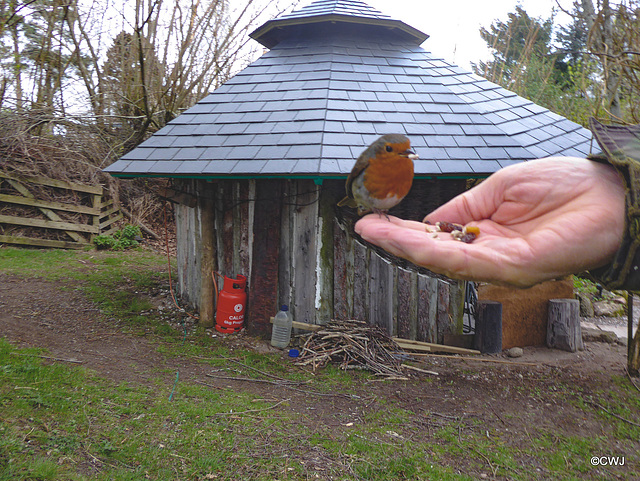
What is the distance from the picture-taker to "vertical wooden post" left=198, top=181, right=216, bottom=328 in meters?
6.14

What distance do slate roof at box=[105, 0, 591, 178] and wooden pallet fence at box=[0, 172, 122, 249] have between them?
5261 mm

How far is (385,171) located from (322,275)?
3370 millimetres

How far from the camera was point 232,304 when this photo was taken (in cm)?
593

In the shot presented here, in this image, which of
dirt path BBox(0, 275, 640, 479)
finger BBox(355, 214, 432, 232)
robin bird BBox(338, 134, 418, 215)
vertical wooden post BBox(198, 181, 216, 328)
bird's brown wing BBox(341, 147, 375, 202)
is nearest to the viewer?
finger BBox(355, 214, 432, 232)

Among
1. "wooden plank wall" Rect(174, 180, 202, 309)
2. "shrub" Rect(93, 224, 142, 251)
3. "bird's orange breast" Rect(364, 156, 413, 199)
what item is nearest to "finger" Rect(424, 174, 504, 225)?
"bird's orange breast" Rect(364, 156, 413, 199)

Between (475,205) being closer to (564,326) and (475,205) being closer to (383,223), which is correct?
(383,223)

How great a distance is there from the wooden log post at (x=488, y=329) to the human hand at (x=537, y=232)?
3.78 meters

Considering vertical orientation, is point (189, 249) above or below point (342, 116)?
below

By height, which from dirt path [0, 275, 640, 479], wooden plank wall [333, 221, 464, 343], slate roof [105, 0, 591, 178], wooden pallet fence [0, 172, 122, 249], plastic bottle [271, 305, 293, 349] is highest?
slate roof [105, 0, 591, 178]

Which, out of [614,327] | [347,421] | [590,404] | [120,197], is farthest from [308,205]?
[120,197]

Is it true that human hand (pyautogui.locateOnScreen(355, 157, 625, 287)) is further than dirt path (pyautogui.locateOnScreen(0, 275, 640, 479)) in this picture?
No

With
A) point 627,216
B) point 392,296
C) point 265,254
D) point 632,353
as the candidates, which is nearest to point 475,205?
point 627,216

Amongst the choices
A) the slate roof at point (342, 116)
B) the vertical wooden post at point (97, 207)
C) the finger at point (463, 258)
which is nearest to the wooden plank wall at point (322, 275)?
the slate roof at point (342, 116)

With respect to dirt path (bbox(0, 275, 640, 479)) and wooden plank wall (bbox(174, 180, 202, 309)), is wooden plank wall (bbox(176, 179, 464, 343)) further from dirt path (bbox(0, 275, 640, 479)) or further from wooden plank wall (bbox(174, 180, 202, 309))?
wooden plank wall (bbox(174, 180, 202, 309))
